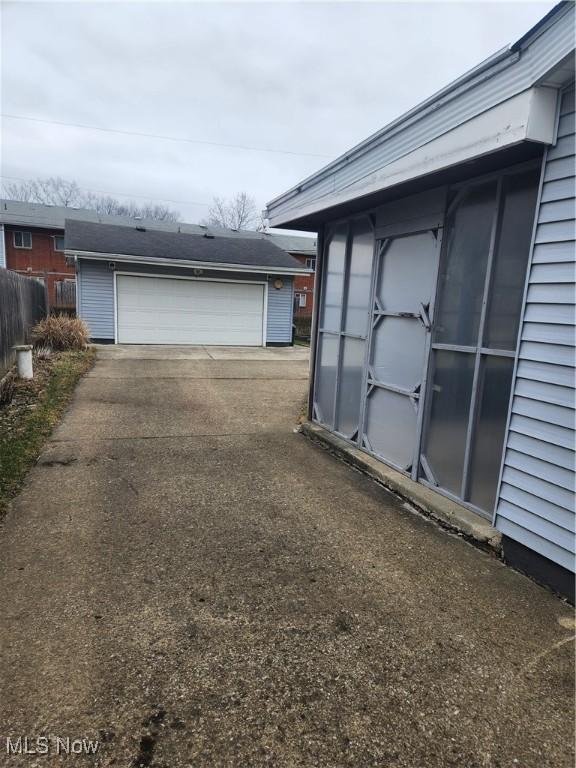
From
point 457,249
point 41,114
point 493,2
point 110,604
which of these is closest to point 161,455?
point 110,604

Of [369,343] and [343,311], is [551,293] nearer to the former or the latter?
[369,343]

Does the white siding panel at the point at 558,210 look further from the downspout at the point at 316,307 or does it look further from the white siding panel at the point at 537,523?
the downspout at the point at 316,307

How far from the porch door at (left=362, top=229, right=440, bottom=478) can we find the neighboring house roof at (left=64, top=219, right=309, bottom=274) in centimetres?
1054

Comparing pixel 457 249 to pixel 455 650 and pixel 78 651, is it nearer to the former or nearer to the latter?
pixel 455 650

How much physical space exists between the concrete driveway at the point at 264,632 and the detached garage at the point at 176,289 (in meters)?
10.5

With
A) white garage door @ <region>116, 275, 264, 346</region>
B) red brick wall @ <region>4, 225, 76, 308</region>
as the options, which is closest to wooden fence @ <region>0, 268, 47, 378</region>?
white garage door @ <region>116, 275, 264, 346</region>

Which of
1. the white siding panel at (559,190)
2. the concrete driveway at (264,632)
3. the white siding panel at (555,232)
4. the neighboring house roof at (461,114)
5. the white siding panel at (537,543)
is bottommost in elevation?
the concrete driveway at (264,632)

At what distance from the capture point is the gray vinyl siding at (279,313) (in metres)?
15.5

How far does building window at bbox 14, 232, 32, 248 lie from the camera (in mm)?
23891

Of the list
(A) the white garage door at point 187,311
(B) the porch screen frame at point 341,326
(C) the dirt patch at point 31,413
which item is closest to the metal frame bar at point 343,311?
(B) the porch screen frame at point 341,326

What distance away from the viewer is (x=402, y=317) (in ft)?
13.8

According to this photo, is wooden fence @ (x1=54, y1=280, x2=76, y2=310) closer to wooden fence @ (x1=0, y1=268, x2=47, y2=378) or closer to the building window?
the building window

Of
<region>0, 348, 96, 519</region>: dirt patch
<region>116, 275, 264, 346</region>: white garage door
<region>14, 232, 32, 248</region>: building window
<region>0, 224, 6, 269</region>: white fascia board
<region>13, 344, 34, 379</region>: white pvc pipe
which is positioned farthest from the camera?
<region>14, 232, 32, 248</region>: building window

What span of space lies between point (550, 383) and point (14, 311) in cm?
901
